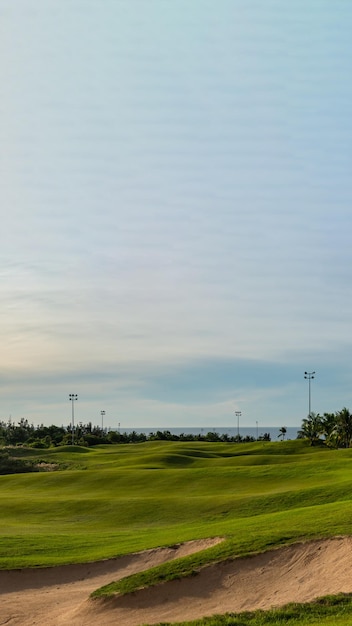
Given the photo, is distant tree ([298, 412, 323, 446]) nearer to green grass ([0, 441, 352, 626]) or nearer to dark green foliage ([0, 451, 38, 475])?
green grass ([0, 441, 352, 626])

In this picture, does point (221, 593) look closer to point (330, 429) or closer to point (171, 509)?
point (171, 509)

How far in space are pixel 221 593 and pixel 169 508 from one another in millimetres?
22889

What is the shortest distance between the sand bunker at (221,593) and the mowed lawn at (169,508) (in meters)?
0.85

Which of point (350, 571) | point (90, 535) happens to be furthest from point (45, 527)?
point (350, 571)

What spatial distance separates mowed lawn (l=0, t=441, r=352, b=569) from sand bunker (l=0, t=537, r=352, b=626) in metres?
0.85

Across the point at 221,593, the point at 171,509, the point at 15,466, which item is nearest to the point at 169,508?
the point at 171,509

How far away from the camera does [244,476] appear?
5400 cm

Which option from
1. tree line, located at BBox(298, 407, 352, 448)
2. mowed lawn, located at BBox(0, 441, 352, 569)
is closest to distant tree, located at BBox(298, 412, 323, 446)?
tree line, located at BBox(298, 407, 352, 448)

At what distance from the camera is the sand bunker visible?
1842 centimetres

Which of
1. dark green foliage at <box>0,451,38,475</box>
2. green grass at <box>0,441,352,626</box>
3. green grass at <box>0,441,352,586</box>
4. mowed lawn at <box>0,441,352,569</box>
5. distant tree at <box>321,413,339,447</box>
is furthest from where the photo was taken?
distant tree at <box>321,413,339,447</box>

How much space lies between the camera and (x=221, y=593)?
19469 millimetres

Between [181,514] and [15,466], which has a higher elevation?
[181,514]

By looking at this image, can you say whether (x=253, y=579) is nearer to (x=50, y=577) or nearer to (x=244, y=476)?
(x=50, y=577)

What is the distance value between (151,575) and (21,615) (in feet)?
15.1
